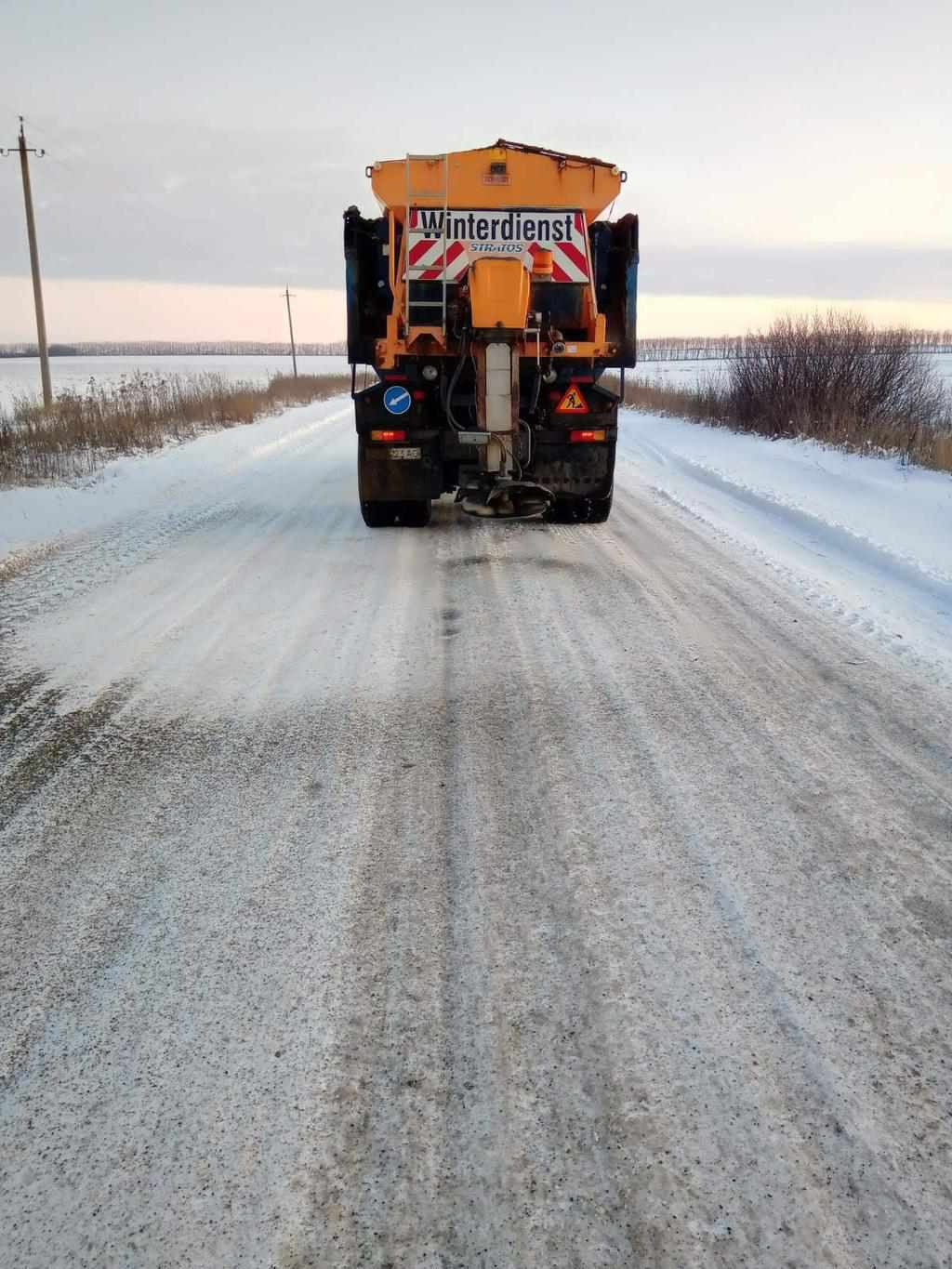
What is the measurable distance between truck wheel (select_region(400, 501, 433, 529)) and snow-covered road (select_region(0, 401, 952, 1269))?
9.44 feet

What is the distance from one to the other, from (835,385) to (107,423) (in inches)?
530

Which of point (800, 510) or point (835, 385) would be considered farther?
point (835, 385)

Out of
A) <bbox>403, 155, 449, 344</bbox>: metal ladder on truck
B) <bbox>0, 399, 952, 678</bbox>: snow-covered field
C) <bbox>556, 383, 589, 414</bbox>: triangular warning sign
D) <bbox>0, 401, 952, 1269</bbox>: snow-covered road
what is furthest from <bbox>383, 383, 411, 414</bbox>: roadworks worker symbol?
<bbox>0, 399, 952, 678</bbox>: snow-covered field

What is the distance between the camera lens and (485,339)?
6.63m

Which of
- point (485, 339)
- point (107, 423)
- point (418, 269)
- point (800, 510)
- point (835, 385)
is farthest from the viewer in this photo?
point (835, 385)

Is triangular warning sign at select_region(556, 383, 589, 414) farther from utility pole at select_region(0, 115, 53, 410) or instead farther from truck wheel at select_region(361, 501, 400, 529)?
utility pole at select_region(0, 115, 53, 410)

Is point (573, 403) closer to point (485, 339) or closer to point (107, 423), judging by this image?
point (485, 339)

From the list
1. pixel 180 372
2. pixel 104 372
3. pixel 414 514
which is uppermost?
pixel 104 372

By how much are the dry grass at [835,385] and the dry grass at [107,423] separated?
11.5 metres

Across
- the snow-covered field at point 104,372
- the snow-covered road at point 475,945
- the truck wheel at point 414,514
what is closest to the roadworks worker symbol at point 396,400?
the truck wheel at point 414,514

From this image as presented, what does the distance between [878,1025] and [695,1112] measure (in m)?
0.57

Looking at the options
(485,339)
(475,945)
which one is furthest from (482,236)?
(475,945)

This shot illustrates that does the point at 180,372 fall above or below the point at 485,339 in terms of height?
above

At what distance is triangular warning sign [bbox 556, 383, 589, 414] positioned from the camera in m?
7.21
